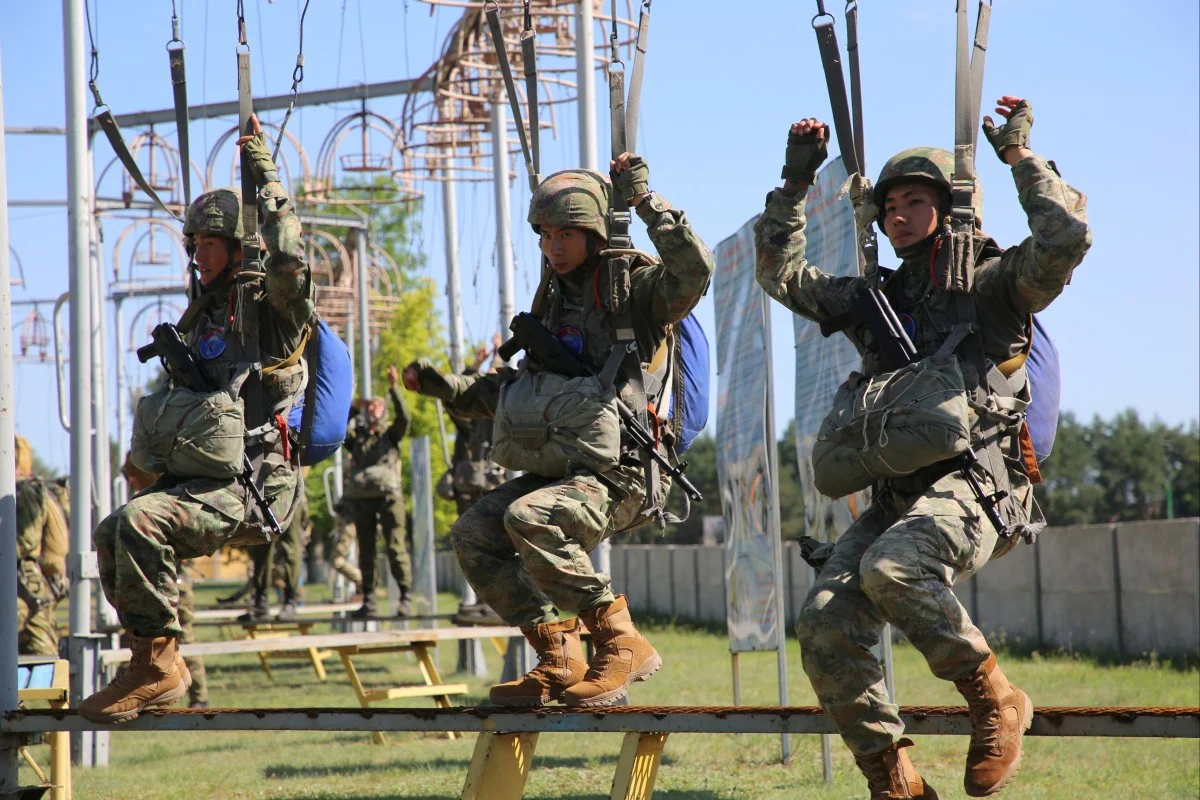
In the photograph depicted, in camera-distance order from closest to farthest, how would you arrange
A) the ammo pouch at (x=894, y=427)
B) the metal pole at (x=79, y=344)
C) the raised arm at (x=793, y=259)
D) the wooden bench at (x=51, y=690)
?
the ammo pouch at (x=894, y=427)
the raised arm at (x=793, y=259)
the wooden bench at (x=51, y=690)
the metal pole at (x=79, y=344)

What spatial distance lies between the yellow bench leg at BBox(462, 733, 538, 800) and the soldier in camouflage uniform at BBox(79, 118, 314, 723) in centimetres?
134

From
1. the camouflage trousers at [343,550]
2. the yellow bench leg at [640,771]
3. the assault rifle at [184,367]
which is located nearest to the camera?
the yellow bench leg at [640,771]

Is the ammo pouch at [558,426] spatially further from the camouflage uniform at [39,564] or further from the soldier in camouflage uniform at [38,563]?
the soldier in camouflage uniform at [38,563]

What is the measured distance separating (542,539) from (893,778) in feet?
5.31

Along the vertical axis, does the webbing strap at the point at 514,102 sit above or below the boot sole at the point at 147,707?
above

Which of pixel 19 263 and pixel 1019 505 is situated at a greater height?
pixel 19 263

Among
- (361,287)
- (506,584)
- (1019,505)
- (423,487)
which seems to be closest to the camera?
(1019,505)

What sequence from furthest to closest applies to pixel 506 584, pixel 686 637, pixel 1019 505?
pixel 686 637 → pixel 506 584 → pixel 1019 505

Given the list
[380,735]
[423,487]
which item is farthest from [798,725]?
[423,487]

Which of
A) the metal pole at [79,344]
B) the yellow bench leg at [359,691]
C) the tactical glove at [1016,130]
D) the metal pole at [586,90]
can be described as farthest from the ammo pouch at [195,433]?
the yellow bench leg at [359,691]

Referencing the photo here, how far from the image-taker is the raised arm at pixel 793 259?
531 cm

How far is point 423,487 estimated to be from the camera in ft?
57.1

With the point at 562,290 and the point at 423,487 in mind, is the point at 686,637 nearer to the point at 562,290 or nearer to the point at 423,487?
the point at 423,487

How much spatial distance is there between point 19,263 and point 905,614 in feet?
75.5
